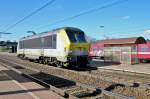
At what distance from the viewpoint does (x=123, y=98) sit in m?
9.22

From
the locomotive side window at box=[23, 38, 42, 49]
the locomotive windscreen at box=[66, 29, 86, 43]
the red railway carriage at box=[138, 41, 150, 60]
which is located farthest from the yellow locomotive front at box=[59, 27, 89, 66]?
the red railway carriage at box=[138, 41, 150, 60]

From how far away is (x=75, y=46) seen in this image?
23.5 metres

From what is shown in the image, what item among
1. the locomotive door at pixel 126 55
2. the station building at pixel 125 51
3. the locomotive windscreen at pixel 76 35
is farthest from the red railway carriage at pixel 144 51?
the locomotive windscreen at pixel 76 35

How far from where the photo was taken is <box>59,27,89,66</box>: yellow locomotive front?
917 inches

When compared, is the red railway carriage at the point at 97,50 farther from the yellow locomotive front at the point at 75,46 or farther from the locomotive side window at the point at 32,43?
the yellow locomotive front at the point at 75,46

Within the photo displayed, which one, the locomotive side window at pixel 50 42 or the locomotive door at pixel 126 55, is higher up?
the locomotive side window at pixel 50 42

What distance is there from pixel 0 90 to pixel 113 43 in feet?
77.6

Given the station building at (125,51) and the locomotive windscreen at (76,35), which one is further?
the station building at (125,51)

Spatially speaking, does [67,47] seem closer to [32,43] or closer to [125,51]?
[125,51]

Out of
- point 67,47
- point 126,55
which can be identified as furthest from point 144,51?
point 67,47

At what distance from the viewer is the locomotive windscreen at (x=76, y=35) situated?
23859 millimetres

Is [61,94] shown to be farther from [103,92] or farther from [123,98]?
[123,98]

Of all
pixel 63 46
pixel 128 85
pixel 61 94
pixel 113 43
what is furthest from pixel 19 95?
pixel 113 43

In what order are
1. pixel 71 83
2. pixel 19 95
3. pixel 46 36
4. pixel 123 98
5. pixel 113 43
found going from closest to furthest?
1. pixel 123 98
2. pixel 19 95
3. pixel 71 83
4. pixel 46 36
5. pixel 113 43
